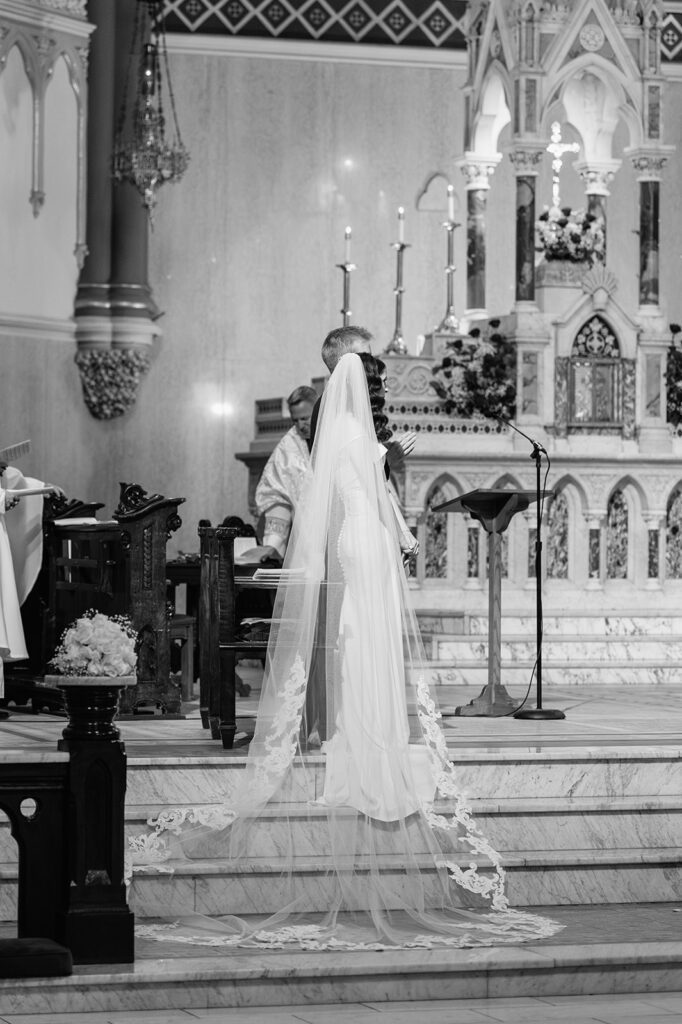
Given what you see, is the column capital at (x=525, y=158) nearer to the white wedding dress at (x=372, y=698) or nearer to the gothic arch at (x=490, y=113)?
the gothic arch at (x=490, y=113)

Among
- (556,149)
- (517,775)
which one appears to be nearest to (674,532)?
(556,149)

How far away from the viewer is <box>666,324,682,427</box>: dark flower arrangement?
12.1 m

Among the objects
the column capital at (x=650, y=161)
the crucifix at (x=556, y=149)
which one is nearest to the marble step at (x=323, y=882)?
the column capital at (x=650, y=161)

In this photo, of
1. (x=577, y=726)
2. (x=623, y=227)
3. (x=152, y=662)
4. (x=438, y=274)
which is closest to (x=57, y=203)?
(x=438, y=274)

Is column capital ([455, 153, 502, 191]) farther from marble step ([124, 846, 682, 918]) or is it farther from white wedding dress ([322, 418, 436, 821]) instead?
marble step ([124, 846, 682, 918])

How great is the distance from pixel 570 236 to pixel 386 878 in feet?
20.7

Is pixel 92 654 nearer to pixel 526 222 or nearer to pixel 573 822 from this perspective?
pixel 573 822

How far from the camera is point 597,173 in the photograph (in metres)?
12.7

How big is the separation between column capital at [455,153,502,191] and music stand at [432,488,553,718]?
13.5 feet

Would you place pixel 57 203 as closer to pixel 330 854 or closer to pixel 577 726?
pixel 577 726

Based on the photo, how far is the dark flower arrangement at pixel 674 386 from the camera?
1207 centimetres

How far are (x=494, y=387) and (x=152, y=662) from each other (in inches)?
139

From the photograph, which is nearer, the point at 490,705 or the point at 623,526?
the point at 490,705

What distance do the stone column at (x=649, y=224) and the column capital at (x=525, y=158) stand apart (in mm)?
703
